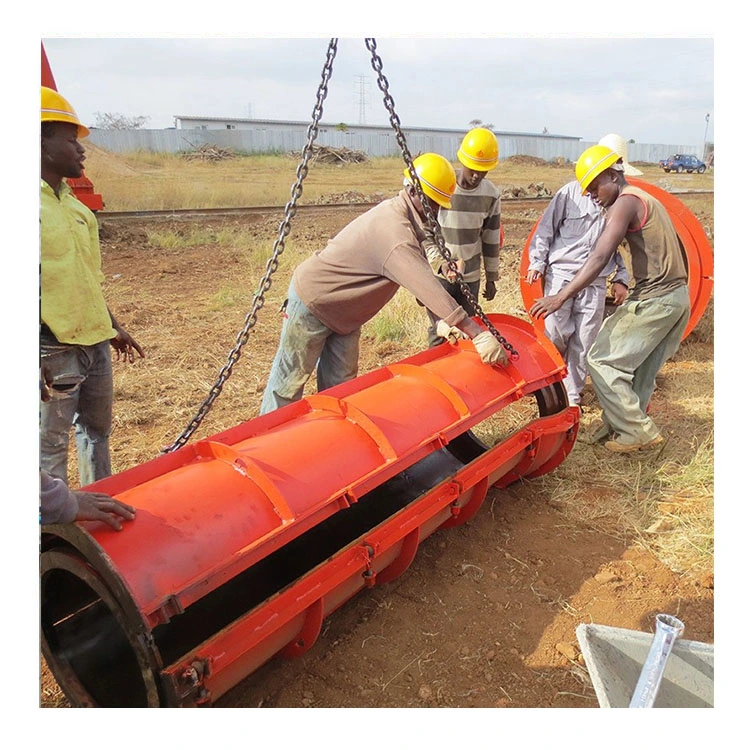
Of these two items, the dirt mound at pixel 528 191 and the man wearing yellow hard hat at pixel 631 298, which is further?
the dirt mound at pixel 528 191

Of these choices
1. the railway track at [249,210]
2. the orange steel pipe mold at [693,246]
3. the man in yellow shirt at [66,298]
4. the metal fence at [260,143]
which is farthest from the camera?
the metal fence at [260,143]

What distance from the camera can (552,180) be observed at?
2742 cm

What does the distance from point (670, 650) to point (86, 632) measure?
221 cm

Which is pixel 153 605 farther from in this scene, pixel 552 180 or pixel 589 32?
pixel 552 180

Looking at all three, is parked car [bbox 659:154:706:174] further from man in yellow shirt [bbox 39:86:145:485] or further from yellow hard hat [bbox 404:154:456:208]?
man in yellow shirt [bbox 39:86:145:485]

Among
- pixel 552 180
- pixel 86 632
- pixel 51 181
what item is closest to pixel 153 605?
pixel 86 632

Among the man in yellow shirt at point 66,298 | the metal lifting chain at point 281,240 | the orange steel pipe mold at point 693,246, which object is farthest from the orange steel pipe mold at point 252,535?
the orange steel pipe mold at point 693,246

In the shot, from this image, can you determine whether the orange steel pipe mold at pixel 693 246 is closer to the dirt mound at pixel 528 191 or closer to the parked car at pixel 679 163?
the dirt mound at pixel 528 191

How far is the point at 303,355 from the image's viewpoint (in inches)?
153

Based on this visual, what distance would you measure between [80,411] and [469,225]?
3176mm

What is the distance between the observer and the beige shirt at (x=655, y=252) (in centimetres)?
403

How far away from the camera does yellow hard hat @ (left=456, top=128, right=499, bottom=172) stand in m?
4.64

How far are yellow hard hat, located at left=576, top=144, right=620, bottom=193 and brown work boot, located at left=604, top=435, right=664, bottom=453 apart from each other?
1.77 metres

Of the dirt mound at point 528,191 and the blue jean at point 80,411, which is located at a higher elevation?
the dirt mound at point 528,191
